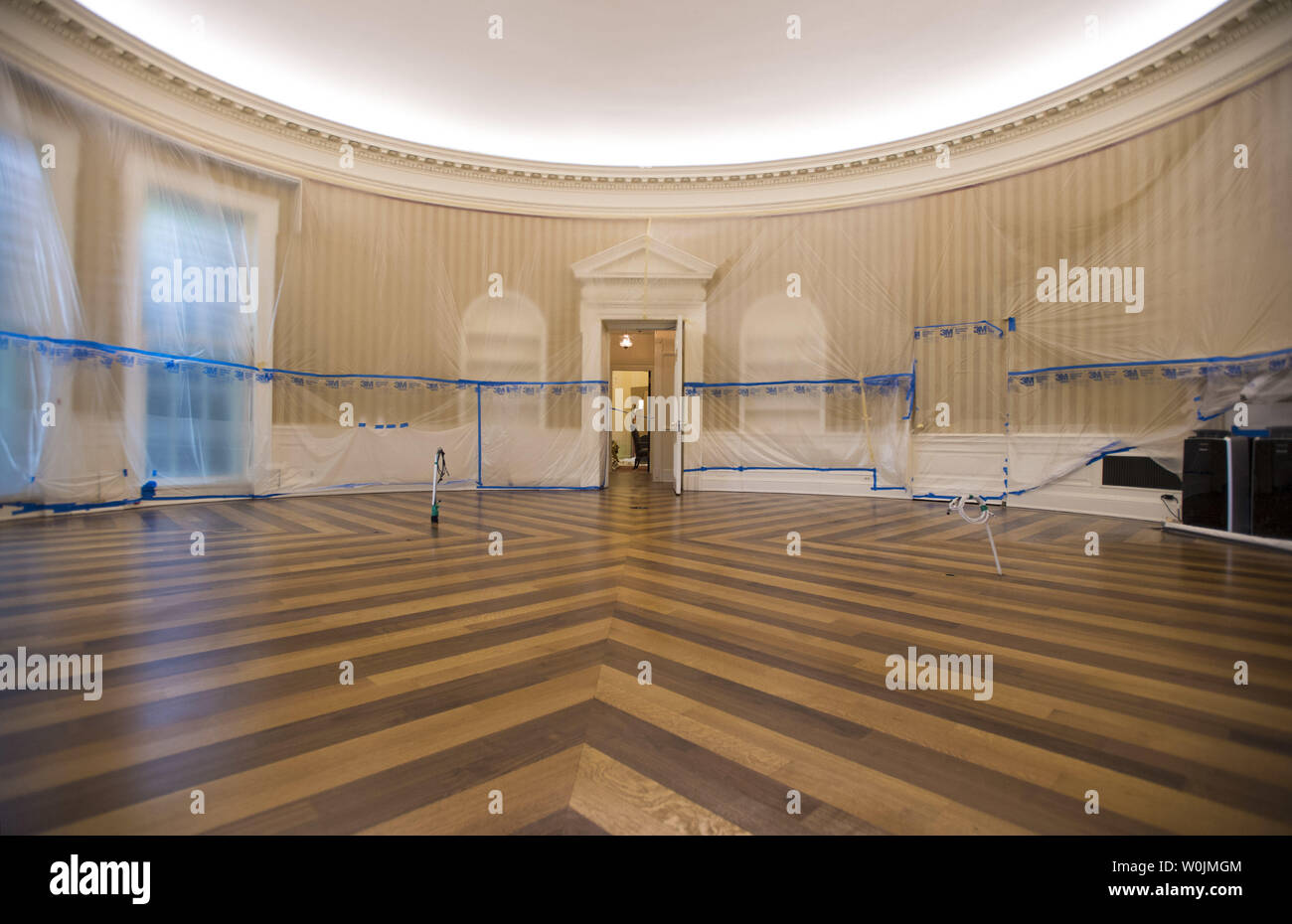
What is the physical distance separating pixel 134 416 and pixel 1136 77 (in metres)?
9.65

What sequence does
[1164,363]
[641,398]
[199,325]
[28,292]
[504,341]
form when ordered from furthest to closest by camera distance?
[641,398], [504,341], [199,325], [1164,363], [28,292]

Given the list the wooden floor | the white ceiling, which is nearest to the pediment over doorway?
the white ceiling

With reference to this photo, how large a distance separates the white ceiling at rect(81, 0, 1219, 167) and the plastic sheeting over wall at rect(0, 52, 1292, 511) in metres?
0.97

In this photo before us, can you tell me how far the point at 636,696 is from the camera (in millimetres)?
1620

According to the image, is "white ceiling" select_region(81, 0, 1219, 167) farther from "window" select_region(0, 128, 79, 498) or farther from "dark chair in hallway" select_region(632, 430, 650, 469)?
"dark chair in hallway" select_region(632, 430, 650, 469)

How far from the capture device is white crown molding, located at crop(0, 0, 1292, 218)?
16.2 feet

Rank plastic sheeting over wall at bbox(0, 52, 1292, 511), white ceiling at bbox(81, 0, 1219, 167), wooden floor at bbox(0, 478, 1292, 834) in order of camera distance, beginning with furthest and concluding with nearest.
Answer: white ceiling at bbox(81, 0, 1219, 167)
plastic sheeting over wall at bbox(0, 52, 1292, 511)
wooden floor at bbox(0, 478, 1292, 834)

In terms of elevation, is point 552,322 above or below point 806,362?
above

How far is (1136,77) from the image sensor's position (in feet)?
18.6

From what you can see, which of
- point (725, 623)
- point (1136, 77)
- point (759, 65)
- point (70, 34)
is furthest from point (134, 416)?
point (1136, 77)

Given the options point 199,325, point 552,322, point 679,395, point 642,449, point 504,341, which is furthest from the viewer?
point 642,449

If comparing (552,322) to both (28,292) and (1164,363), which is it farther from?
(1164,363)

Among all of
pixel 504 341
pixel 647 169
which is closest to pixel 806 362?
pixel 647 169

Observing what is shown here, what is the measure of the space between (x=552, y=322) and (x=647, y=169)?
93.5 inches
